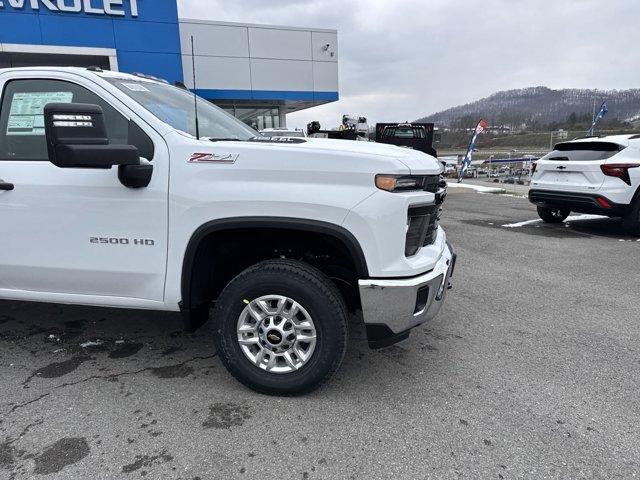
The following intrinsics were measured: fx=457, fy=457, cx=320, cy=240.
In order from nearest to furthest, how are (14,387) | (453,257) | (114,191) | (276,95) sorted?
(114,191) → (14,387) → (453,257) → (276,95)

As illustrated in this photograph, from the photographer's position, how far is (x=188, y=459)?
7.71 ft

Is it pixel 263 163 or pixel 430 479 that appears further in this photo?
pixel 263 163

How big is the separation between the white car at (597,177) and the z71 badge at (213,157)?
23.5 feet

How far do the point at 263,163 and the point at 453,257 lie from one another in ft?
5.57

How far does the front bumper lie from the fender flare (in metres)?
0.12

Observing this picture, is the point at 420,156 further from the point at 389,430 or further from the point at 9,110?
the point at 9,110

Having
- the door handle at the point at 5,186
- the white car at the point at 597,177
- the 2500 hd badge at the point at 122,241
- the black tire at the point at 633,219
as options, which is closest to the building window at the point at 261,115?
the white car at the point at 597,177

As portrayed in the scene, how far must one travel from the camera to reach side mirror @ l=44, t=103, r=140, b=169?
2.43m

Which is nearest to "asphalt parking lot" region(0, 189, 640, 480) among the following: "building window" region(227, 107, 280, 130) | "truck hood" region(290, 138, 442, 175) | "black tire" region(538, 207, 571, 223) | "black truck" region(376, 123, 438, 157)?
"truck hood" region(290, 138, 442, 175)

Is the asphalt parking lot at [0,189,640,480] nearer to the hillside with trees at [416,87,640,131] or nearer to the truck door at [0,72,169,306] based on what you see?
the truck door at [0,72,169,306]

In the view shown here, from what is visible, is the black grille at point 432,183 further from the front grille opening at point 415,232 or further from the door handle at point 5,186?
the door handle at point 5,186

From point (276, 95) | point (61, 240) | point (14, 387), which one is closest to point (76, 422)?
point (14, 387)

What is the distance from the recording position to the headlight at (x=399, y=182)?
103 inches

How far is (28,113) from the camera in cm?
308
